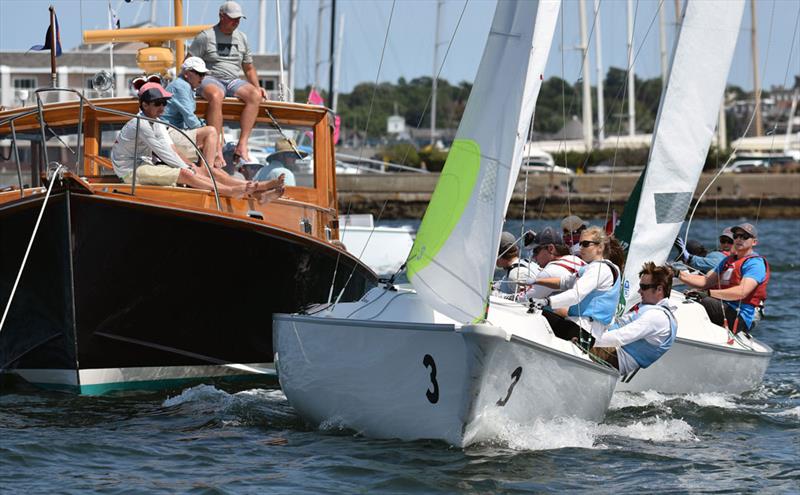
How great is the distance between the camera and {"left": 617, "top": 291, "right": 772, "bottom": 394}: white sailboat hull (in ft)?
37.0

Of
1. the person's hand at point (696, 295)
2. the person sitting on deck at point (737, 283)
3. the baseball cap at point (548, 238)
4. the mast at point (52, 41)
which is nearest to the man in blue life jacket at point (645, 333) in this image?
the baseball cap at point (548, 238)

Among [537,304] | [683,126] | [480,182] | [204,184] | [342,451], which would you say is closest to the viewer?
[480,182]

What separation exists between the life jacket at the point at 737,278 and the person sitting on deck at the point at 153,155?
4.28 meters

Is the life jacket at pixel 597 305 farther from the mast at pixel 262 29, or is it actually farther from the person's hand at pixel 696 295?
the mast at pixel 262 29

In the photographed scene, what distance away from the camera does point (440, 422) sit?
26.6ft

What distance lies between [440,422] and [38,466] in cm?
254

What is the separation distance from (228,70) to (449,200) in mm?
5273

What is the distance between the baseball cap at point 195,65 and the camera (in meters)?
11.7

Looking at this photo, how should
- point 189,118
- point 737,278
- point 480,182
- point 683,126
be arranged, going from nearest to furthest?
1. point 480,182
2. point 189,118
3. point 683,126
4. point 737,278

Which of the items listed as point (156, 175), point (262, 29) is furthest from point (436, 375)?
point (262, 29)

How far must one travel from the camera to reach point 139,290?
1083 cm

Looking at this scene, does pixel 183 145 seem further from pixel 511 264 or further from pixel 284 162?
pixel 511 264

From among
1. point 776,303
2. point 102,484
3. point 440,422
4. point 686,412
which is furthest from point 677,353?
point 776,303

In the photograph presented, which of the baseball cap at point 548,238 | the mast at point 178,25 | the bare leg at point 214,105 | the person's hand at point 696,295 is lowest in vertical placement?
the person's hand at point 696,295
